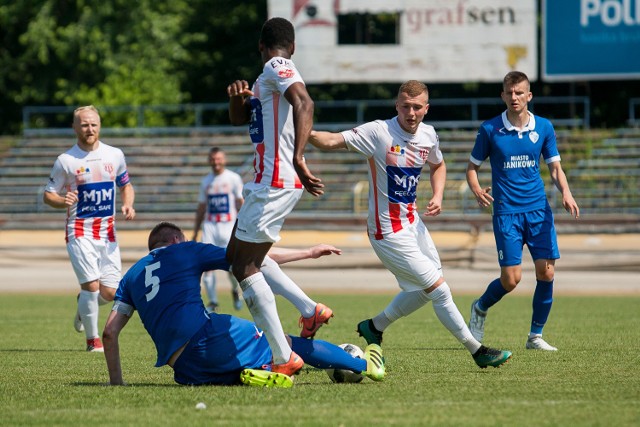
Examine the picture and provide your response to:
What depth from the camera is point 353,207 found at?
28.8m

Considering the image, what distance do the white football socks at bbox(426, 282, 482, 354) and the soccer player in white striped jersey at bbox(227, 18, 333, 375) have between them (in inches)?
61.5

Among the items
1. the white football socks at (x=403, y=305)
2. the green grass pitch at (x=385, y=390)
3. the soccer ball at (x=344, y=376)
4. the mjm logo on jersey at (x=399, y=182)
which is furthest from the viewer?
the white football socks at (x=403, y=305)

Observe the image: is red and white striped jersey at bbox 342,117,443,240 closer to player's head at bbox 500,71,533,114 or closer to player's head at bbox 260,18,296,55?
player's head at bbox 260,18,296,55

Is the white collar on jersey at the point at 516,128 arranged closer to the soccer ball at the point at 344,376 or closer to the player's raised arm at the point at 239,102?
the soccer ball at the point at 344,376

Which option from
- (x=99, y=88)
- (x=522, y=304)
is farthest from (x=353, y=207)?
(x=99, y=88)

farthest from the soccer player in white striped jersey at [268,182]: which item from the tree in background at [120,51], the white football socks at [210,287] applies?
the tree in background at [120,51]

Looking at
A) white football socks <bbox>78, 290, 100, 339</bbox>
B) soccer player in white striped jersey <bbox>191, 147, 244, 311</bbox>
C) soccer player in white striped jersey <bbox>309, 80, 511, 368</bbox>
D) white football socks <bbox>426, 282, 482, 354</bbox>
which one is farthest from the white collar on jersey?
soccer player in white striped jersey <bbox>191, 147, 244, 311</bbox>

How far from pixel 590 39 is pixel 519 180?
781 inches

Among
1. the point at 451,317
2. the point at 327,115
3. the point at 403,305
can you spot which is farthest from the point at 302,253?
the point at 327,115

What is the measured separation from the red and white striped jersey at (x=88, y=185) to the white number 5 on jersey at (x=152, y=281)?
3922mm

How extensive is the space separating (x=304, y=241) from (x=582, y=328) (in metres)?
14.0

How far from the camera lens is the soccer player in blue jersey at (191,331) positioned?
7.18 metres

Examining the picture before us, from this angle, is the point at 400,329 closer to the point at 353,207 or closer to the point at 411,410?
the point at 411,410

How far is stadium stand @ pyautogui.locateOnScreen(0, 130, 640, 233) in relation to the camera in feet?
90.7
